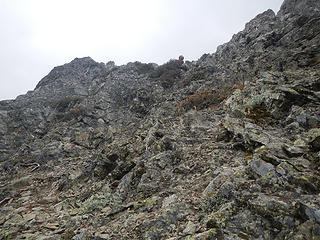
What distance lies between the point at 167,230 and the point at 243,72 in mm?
25002

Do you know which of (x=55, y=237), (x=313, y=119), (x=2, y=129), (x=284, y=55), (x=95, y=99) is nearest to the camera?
(x=55, y=237)

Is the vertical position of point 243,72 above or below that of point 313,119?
above

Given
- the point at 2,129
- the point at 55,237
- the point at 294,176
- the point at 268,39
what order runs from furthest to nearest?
the point at 2,129, the point at 268,39, the point at 55,237, the point at 294,176

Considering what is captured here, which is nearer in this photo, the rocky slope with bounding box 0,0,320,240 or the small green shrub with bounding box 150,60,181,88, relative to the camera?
the rocky slope with bounding box 0,0,320,240

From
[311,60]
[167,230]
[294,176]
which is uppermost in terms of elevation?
[311,60]

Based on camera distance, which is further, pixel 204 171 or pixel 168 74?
pixel 168 74

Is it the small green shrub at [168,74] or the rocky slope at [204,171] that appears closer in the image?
the rocky slope at [204,171]

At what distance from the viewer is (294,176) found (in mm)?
6867

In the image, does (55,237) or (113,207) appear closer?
(55,237)

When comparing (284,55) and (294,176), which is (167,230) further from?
(284,55)

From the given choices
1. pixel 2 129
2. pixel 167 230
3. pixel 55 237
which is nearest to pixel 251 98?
pixel 167 230

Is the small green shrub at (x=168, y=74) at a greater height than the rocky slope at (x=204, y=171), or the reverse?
the small green shrub at (x=168, y=74)

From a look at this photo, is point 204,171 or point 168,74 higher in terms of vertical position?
point 168,74

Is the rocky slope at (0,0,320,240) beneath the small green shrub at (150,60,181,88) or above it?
beneath
